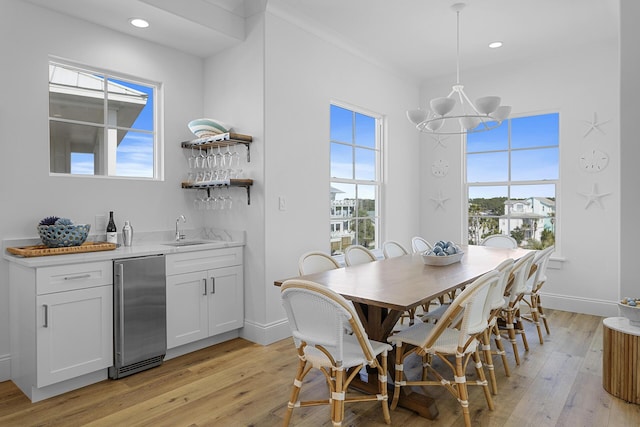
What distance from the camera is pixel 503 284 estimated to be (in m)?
2.59

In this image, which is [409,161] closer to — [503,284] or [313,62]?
[313,62]

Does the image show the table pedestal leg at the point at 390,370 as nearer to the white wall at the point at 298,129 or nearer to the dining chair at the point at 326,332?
the dining chair at the point at 326,332

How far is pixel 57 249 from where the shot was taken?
2.78 m

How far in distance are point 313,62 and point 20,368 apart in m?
3.44

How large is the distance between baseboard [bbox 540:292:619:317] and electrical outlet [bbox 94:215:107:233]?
468 centimetres

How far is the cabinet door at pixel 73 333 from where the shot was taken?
8.43 feet

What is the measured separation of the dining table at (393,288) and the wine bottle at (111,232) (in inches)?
57.2

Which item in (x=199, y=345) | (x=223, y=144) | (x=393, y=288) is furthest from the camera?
(x=223, y=144)

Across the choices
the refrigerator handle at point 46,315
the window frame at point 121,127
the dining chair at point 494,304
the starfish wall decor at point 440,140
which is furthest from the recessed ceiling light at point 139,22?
the starfish wall decor at point 440,140

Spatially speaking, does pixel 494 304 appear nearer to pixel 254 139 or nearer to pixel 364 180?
pixel 254 139

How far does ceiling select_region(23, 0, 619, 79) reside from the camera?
329 cm

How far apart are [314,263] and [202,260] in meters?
1.01

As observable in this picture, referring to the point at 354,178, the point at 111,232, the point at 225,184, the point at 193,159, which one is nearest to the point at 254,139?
the point at 225,184

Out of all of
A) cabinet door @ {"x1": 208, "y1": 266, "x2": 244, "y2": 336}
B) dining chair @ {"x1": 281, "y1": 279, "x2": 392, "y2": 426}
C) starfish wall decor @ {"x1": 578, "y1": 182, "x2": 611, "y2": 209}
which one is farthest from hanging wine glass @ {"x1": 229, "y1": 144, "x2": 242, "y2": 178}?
starfish wall decor @ {"x1": 578, "y1": 182, "x2": 611, "y2": 209}
